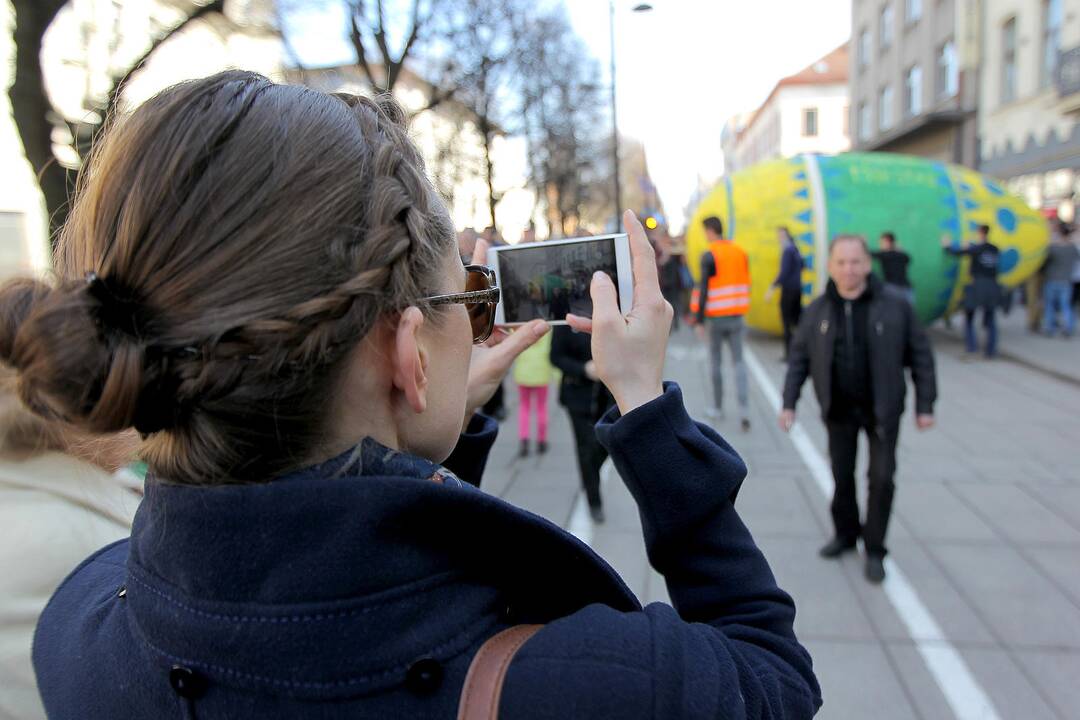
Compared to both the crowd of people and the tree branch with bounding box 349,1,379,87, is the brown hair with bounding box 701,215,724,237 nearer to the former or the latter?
the tree branch with bounding box 349,1,379,87

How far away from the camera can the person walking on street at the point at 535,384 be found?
637cm

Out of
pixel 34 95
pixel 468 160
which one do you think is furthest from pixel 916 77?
pixel 34 95

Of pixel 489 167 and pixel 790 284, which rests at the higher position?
pixel 489 167

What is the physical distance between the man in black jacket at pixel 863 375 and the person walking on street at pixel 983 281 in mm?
7982

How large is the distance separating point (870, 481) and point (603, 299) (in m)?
3.72

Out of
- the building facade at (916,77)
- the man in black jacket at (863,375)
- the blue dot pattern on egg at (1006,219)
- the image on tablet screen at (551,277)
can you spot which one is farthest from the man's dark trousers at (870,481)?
the building facade at (916,77)

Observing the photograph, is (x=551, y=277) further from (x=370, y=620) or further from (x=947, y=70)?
(x=947, y=70)

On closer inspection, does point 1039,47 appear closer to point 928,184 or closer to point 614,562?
point 928,184

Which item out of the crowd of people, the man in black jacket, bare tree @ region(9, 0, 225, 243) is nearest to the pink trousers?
the man in black jacket

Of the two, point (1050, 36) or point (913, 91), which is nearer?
point (1050, 36)

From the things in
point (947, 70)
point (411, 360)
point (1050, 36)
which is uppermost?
point (947, 70)

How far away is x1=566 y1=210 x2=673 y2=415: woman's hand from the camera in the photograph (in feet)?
3.55

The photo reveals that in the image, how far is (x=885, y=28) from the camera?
29031 mm

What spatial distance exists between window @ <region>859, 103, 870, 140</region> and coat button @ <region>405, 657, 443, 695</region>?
1385 inches
